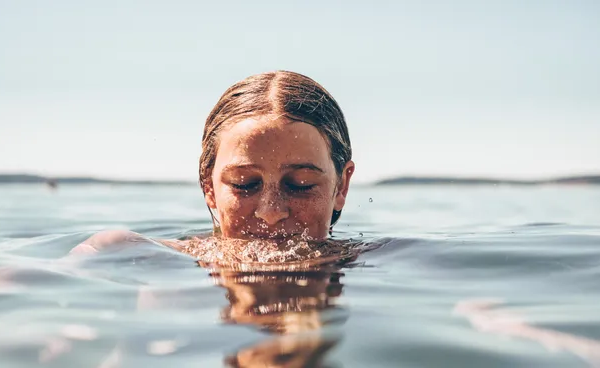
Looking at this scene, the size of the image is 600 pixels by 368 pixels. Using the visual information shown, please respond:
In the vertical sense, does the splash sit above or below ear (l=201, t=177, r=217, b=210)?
below

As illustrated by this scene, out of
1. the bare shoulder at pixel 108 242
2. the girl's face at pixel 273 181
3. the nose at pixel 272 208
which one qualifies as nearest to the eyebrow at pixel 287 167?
the girl's face at pixel 273 181

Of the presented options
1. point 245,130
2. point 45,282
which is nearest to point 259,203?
point 245,130

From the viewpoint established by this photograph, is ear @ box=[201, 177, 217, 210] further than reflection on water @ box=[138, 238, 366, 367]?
Yes

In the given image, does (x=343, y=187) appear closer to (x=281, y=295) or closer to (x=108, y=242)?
(x=108, y=242)

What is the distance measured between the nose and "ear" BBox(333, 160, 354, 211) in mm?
772

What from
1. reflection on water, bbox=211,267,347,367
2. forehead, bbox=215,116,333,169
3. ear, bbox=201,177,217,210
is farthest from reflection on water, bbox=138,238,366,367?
forehead, bbox=215,116,333,169

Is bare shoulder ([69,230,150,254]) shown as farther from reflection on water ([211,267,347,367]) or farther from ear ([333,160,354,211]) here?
ear ([333,160,354,211])

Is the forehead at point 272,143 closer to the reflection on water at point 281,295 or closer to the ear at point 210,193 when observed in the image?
the ear at point 210,193

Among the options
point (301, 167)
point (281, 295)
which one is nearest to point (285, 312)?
point (281, 295)

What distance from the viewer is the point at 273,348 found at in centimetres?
207

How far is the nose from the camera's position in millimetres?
3900

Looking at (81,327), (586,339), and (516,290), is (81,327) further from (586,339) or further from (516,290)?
(516,290)

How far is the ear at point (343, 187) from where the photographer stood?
15.5 feet

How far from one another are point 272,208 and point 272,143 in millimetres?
458
